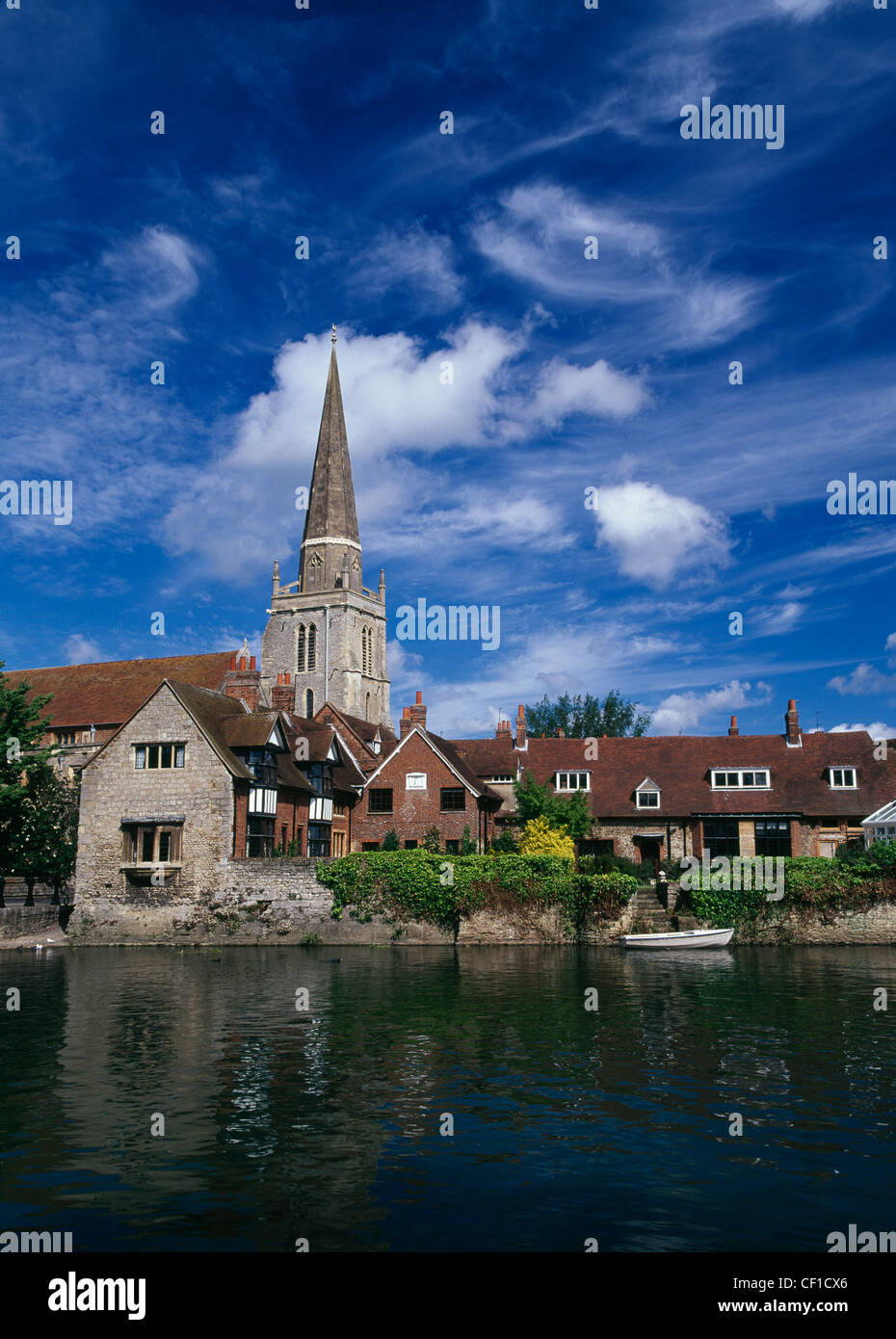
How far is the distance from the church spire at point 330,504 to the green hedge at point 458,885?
6228 cm

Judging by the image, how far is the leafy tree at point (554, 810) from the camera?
164ft

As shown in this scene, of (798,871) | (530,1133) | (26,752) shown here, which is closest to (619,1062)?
(530,1133)

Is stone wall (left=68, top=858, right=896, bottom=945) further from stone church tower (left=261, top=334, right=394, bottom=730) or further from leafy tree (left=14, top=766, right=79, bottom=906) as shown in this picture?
stone church tower (left=261, top=334, right=394, bottom=730)

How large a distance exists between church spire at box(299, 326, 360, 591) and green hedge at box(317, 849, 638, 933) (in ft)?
204

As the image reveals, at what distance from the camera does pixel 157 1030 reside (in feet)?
71.1

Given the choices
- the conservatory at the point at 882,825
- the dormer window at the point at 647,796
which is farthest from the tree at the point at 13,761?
the conservatory at the point at 882,825

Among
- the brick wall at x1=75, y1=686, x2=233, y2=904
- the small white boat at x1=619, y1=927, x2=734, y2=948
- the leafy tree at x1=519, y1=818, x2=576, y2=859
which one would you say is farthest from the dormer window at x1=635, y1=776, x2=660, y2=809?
the brick wall at x1=75, y1=686, x2=233, y2=904

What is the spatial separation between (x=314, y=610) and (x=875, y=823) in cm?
6769

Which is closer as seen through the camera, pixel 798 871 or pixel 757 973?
pixel 757 973

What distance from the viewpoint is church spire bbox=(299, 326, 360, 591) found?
102m

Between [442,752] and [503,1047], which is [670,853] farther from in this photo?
[503,1047]

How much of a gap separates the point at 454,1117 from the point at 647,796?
41.3m

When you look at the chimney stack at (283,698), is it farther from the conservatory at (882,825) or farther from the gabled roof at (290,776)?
the conservatory at (882,825)

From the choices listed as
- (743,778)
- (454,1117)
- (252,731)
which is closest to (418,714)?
(252,731)
